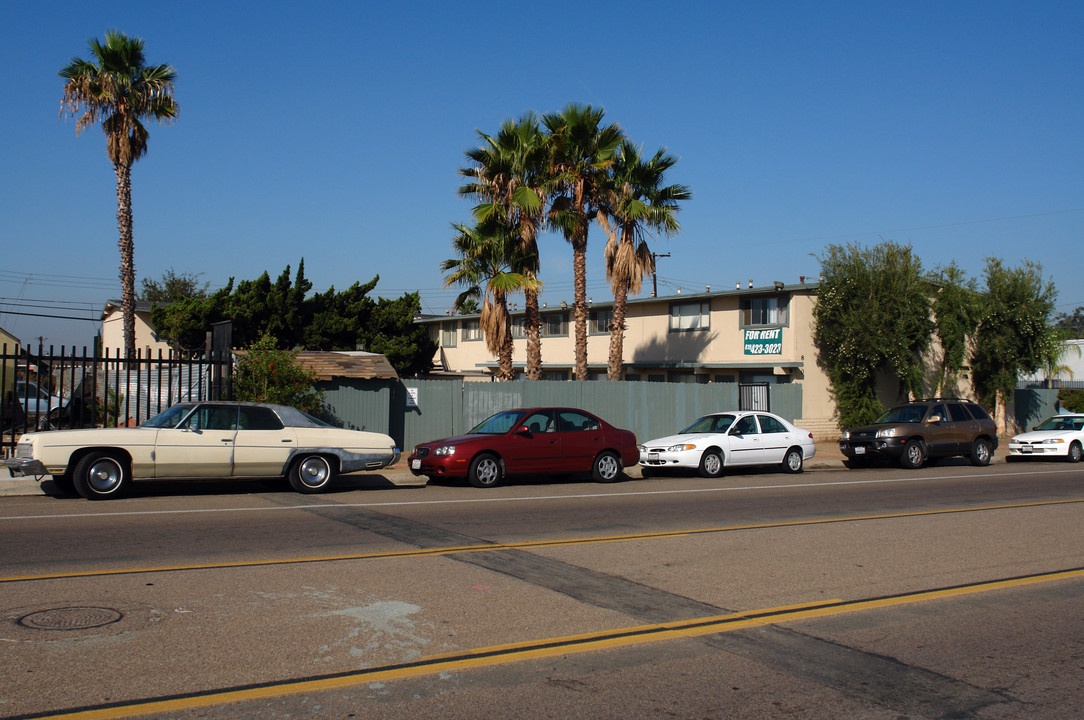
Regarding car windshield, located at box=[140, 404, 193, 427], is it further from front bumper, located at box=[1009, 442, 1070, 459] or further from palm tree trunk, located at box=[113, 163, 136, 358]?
front bumper, located at box=[1009, 442, 1070, 459]

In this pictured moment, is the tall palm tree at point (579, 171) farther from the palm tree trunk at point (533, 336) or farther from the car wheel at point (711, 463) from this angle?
the car wheel at point (711, 463)

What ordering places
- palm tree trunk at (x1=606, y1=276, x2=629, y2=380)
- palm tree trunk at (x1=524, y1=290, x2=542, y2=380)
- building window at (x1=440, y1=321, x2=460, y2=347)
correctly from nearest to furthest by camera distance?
palm tree trunk at (x1=524, y1=290, x2=542, y2=380), palm tree trunk at (x1=606, y1=276, x2=629, y2=380), building window at (x1=440, y1=321, x2=460, y2=347)

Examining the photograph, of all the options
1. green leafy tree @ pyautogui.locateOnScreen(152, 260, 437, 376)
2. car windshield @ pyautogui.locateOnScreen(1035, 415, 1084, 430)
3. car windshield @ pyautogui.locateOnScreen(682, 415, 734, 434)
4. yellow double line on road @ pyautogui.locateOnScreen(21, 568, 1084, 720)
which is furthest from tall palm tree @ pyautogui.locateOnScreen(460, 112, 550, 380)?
yellow double line on road @ pyautogui.locateOnScreen(21, 568, 1084, 720)

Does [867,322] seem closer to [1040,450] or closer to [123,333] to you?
[1040,450]

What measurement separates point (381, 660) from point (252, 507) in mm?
7684

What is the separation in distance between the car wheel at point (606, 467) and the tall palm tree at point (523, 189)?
8782 millimetres

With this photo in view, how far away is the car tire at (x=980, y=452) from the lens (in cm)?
2234

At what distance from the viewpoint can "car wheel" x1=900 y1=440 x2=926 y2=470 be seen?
70.1ft

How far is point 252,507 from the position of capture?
1250 cm

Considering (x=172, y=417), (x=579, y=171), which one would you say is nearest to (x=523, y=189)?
(x=579, y=171)

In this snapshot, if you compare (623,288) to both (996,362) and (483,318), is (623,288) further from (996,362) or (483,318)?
(996,362)

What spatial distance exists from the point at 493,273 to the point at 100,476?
15058mm

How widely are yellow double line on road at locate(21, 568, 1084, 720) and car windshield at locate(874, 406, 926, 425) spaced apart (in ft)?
47.7

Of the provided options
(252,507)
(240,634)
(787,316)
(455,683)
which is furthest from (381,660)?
(787,316)
